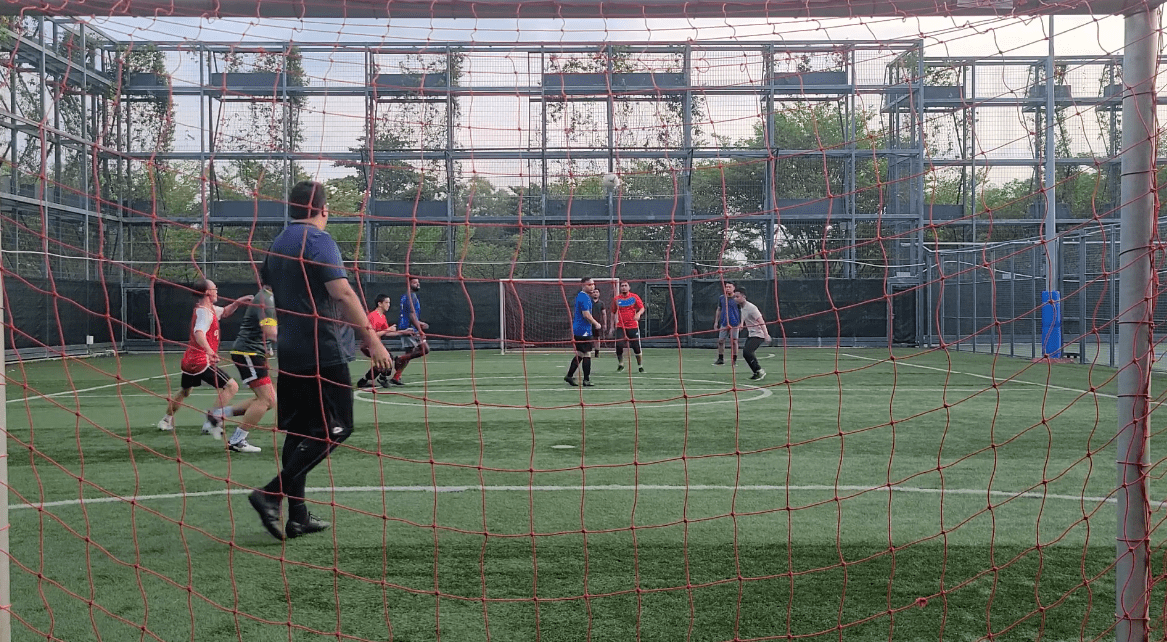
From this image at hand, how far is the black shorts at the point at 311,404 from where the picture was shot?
5.12m

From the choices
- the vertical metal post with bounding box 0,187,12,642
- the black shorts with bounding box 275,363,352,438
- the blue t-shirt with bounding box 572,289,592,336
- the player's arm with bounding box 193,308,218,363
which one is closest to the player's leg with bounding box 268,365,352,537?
the black shorts with bounding box 275,363,352,438

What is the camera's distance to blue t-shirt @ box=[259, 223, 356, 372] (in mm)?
4992

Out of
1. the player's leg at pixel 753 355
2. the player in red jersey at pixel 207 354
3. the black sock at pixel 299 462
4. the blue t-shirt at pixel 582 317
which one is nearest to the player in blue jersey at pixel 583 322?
the blue t-shirt at pixel 582 317

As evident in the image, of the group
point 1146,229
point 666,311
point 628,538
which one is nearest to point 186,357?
point 628,538

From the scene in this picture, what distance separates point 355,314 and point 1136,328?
3.31 metres

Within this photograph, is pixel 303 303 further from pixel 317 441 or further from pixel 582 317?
pixel 582 317

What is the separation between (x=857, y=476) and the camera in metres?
6.84

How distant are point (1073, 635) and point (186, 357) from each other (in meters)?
7.85

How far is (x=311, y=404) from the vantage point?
5.14 meters

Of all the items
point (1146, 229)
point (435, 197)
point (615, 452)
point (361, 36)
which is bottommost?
point (615, 452)

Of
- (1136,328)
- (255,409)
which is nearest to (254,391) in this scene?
(255,409)

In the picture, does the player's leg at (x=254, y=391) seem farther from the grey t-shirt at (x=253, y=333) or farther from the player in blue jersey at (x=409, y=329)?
the player in blue jersey at (x=409, y=329)

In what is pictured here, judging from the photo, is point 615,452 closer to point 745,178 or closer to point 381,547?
point 381,547

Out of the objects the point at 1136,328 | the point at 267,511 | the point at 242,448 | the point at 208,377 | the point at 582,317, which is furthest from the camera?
the point at 582,317
